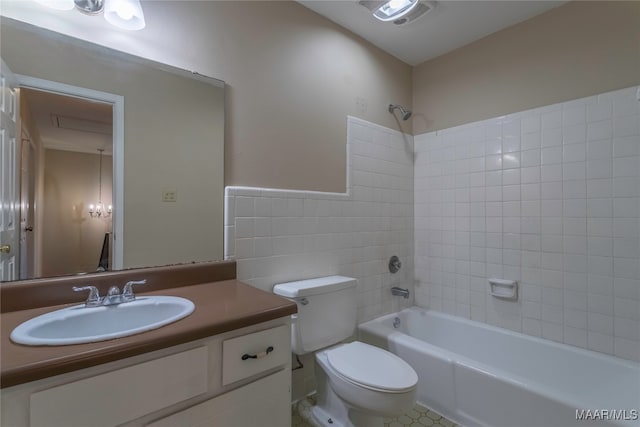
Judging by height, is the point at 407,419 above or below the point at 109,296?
below

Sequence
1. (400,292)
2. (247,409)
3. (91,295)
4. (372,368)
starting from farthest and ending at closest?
(400,292)
(372,368)
(91,295)
(247,409)

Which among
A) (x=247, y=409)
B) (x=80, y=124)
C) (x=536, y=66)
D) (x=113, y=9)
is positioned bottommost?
(x=247, y=409)

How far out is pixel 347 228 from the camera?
215 cm

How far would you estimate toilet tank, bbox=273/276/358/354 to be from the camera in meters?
1.62

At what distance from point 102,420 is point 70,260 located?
708mm

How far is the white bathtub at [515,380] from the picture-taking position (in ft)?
4.48

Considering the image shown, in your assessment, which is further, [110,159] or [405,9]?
[405,9]

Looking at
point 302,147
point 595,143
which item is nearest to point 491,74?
point 595,143

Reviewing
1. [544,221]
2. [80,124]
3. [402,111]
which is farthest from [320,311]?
[402,111]

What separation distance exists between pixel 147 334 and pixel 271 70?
1517mm

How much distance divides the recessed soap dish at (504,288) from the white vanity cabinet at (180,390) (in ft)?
5.65

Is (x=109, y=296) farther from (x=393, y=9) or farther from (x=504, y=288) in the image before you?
(x=504, y=288)

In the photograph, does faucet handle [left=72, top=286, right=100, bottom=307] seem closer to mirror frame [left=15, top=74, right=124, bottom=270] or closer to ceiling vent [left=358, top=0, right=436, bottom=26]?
mirror frame [left=15, top=74, right=124, bottom=270]

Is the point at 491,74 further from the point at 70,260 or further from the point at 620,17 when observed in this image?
the point at 70,260
